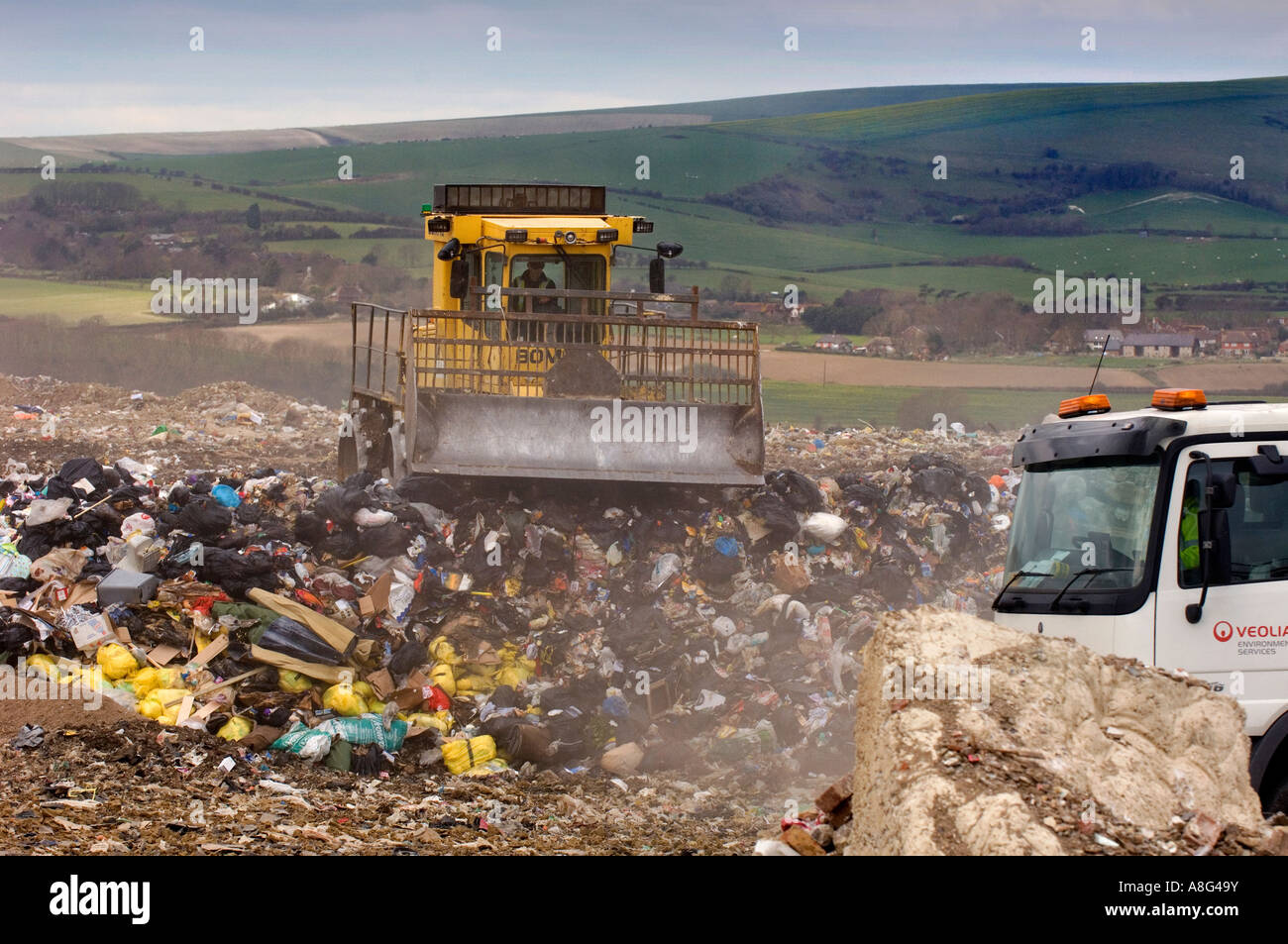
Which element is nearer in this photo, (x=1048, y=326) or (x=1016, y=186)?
(x=1048, y=326)

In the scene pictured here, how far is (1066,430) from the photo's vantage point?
5777mm

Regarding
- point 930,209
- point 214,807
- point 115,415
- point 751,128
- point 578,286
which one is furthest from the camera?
point 751,128

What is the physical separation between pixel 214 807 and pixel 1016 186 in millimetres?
71329

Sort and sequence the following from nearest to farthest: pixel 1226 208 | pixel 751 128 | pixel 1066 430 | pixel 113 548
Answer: pixel 1066 430 < pixel 113 548 < pixel 1226 208 < pixel 751 128

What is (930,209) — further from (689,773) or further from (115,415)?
(689,773)

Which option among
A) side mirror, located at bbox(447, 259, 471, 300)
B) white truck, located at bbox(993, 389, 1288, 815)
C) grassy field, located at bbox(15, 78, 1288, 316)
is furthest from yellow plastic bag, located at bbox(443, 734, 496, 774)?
grassy field, located at bbox(15, 78, 1288, 316)

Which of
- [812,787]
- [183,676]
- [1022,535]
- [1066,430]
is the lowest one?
[812,787]

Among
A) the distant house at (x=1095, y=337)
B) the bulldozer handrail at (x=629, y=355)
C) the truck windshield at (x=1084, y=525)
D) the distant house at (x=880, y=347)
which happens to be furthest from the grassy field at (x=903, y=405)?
the truck windshield at (x=1084, y=525)

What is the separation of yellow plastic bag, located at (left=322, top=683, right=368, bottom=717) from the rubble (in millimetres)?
3933

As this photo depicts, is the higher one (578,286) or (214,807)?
(578,286)

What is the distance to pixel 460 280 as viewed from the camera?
11.7 metres

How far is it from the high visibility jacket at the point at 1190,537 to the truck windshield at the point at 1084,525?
13 cm

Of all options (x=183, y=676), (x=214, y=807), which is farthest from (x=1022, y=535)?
(x=183, y=676)

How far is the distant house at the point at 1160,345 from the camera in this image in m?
38.7
